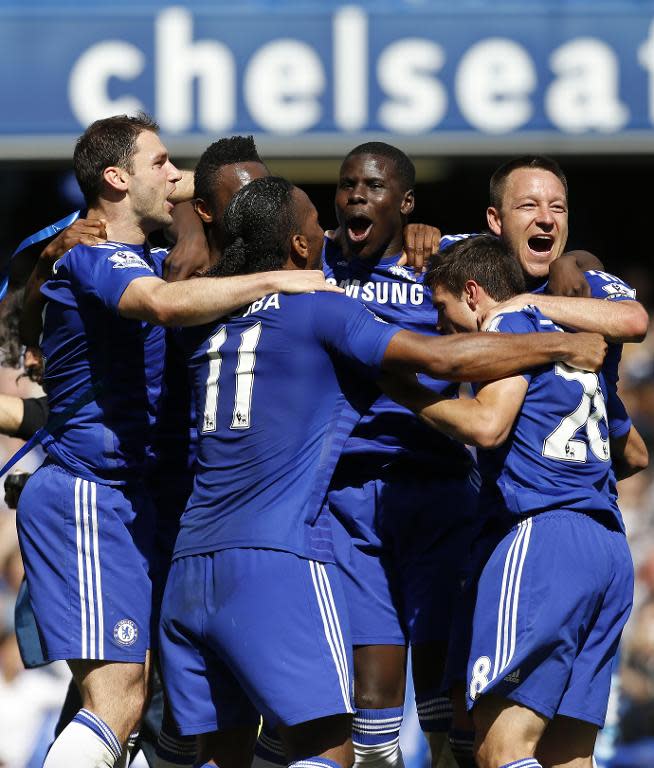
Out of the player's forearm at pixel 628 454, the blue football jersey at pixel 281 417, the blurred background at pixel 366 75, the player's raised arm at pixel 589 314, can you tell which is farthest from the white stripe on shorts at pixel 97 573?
the blurred background at pixel 366 75

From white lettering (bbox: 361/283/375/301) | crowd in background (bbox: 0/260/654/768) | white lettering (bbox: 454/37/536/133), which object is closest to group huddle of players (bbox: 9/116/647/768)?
white lettering (bbox: 361/283/375/301)

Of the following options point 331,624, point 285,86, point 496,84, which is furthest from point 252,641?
point 496,84

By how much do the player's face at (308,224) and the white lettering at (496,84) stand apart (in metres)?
5.04

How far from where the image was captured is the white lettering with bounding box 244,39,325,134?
29.5 ft

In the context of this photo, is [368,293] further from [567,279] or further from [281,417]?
[281,417]

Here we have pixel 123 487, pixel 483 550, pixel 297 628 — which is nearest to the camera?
pixel 297 628

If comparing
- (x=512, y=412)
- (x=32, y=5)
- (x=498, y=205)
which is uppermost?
(x=32, y=5)

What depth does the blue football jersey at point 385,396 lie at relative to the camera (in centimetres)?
486

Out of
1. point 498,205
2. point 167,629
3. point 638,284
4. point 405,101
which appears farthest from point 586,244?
point 167,629

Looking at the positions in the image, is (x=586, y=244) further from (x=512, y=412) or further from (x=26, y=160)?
(x=512, y=412)

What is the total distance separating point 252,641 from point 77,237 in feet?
5.57

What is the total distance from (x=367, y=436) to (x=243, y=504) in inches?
39.1

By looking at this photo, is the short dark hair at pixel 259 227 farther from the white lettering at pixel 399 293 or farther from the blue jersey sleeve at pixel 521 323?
the white lettering at pixel 399 293

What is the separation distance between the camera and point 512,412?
409cm
